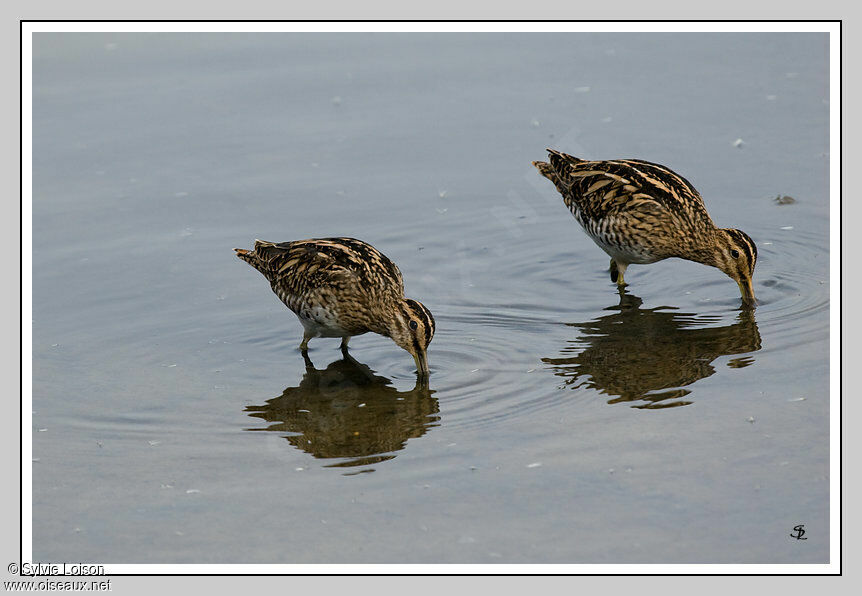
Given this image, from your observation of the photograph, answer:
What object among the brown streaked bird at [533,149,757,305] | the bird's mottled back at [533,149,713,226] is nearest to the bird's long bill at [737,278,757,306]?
the brown streaked bird at [533,149,757,305]

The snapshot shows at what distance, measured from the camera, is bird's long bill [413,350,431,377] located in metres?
11.0

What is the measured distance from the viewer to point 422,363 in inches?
435

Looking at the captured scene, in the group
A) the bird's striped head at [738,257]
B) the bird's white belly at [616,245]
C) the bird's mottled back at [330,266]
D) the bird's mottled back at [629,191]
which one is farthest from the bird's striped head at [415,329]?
the bird's striped head at [738,257]

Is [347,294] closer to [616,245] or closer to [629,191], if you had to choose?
[616,245]

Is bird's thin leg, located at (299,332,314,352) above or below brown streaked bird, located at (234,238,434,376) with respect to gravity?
below

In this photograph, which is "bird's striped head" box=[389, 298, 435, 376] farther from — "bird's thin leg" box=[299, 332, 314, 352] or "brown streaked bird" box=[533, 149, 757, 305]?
"brown streaked bird" box=[533, 149, 757, 305]

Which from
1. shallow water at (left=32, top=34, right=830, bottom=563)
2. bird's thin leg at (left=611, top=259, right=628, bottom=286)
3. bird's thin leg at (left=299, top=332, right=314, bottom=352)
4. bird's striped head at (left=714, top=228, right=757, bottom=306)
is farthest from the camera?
bird's thin leg at (left=611, top=259, right=628, bottom=286)

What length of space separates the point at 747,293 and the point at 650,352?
1.59 metres

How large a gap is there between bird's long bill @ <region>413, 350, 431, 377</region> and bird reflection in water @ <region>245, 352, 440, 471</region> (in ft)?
0.22

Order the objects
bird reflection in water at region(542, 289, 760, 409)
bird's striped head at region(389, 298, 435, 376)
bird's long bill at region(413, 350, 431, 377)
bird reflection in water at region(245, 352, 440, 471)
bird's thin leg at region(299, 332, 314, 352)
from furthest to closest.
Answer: bird's thin leg at region(299, 332, 314, 352) → bird's long bill at region(413, 350, 431, 377) → bird's striped head at region(389, 298, 435, 376) → bird reflection in water at region(542, 289, 760, 409) → bird reflection in water at region(245, 352, 440, 471)

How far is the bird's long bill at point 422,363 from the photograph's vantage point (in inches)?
434

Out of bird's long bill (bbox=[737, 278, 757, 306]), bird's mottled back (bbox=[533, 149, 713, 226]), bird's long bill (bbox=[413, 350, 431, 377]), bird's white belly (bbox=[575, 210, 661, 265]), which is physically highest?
bird's mottled back (bbox=[533, 149, 713, 226])

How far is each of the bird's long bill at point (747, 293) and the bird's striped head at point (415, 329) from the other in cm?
341

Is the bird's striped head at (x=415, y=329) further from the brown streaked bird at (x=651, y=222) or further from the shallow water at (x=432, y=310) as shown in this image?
the brown streaked bird at (x=651, y=222)
